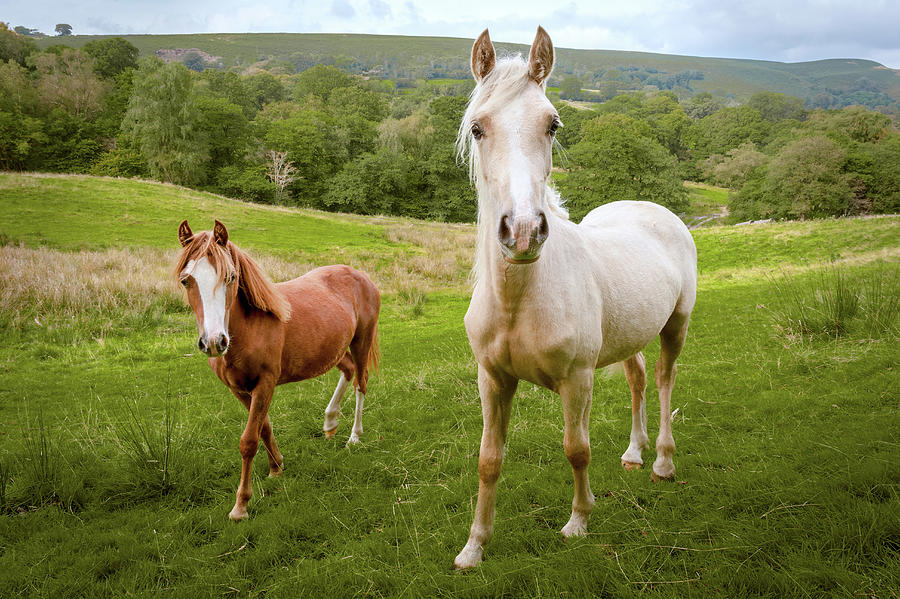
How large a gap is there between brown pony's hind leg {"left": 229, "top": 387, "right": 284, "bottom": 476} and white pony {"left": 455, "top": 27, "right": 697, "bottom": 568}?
231 cm

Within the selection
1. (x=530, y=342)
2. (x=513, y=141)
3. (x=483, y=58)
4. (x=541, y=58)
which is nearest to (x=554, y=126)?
(x=513, y=141)

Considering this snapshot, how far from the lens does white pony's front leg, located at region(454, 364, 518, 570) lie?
118 inches

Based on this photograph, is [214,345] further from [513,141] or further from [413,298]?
[413,298]

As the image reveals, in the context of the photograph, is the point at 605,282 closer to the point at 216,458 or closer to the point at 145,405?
the point at 216,458

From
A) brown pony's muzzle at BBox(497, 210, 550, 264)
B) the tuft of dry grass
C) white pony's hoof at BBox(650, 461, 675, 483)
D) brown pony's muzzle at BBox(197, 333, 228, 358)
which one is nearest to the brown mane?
brown pony's muzzle at BBox(197, 333, 228, 358)

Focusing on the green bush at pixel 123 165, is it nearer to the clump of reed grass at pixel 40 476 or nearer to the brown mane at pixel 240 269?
the clump of reed grass at pixel 40 476

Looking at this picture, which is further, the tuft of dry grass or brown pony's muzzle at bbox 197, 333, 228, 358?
the tuft of dry grass

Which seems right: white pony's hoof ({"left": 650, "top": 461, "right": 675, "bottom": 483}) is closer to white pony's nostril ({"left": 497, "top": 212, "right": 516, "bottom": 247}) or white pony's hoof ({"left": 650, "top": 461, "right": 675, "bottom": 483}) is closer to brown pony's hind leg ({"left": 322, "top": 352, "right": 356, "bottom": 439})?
white pony's nostril ({"left": 497, "top": 212, "right": 516, "bottom": 247})

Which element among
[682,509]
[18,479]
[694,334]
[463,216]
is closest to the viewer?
[682,509]

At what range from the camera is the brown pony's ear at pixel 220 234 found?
3.66 m

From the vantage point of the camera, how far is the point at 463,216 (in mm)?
54812

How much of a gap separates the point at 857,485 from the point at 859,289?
6.59m

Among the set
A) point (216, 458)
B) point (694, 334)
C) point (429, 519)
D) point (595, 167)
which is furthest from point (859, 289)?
point (595, 167)

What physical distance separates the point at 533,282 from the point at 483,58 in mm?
1354
